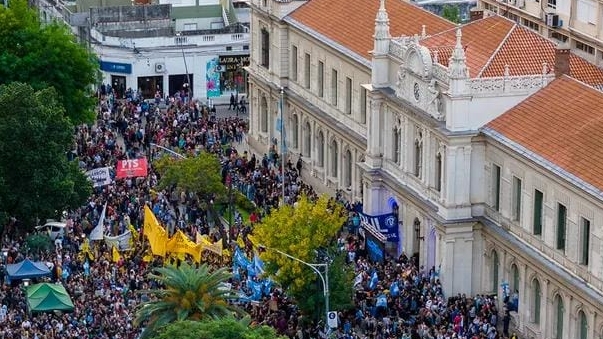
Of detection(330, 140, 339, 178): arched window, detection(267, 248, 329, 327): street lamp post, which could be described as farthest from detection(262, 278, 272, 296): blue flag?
detection(330, 140, 339, 178): arched window

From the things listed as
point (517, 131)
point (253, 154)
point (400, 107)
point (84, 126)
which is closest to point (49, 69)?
point (84, 126)

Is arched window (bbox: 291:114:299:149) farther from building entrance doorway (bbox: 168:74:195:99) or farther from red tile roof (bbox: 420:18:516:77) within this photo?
building entrance doorway (bbox: 168:74:195:99)

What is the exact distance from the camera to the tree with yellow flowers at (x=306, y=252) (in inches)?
3231

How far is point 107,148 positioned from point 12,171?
17461 mm

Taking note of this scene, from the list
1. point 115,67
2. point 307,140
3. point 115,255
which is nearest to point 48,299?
point 115,255

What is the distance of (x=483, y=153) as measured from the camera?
85.6 meters

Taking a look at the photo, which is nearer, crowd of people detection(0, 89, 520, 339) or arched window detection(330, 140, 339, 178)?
crowd of people detection(0, 89, 520, 339)

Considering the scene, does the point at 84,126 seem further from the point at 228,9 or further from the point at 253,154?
the point at 228,9

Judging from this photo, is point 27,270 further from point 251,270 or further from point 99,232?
point 251,270

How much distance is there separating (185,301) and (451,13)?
57.4 metres

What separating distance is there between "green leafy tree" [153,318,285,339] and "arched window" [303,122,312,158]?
120 feet

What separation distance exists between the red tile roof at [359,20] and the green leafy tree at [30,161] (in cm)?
1664

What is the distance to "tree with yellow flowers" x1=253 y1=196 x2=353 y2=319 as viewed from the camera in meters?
82.1

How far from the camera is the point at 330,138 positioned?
10425cm
